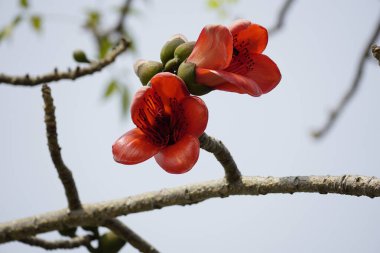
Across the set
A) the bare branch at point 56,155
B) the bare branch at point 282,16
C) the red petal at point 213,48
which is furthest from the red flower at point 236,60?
the bare branch at point 282,16

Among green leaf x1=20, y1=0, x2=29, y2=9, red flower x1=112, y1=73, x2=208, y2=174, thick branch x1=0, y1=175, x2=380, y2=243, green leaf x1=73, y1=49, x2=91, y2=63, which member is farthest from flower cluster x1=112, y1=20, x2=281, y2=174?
green leaf x1=20, y1=0, x2=29, y2=9

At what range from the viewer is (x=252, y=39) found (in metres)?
1.59

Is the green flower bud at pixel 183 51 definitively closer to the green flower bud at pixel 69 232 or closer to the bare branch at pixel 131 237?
the bare branch at pixel 131 237

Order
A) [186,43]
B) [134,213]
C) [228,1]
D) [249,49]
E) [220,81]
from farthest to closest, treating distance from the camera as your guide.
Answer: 1. [228,1]
2. [134,213]
3. [249,49]
4. [186,43]
5. [220,81]

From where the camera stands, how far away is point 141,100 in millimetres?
1382

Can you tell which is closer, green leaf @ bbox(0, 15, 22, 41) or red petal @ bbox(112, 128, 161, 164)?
red petal @ bbox(112, 128, 161, 164)

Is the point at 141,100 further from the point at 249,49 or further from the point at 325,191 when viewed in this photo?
the point at 325,191

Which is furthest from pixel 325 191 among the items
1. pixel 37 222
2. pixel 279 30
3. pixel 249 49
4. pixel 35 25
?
pixel 35 25

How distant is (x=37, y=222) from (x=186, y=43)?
85 cm

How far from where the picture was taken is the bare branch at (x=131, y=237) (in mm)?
1832

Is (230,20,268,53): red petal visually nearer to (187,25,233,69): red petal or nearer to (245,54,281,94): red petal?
(245,54,281,94): red petal

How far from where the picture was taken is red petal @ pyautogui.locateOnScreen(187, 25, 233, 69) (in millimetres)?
1359

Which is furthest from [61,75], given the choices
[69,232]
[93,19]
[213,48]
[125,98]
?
[93,19]

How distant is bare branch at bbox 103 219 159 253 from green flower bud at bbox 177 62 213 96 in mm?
670
